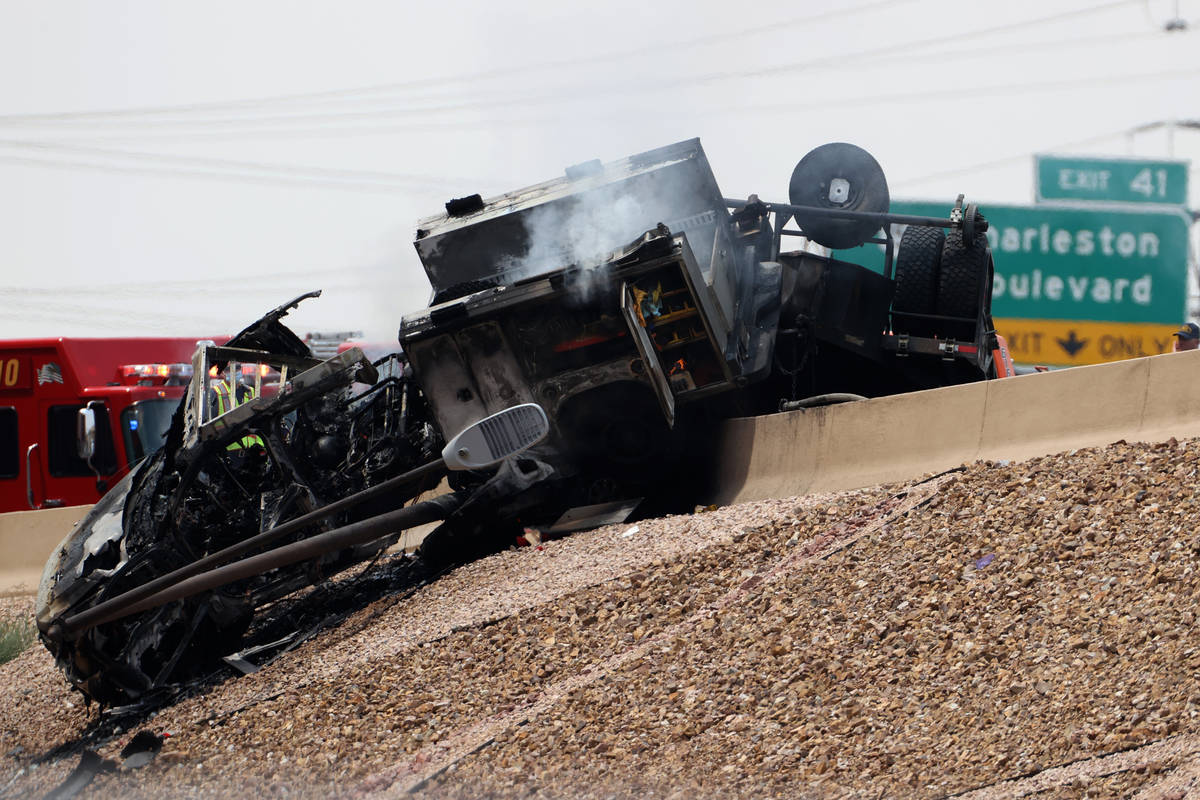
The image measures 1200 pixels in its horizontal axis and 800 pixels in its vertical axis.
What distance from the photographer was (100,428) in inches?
542

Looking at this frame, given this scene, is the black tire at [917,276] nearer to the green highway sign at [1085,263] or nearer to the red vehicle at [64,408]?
the red vehicle at [64,408]

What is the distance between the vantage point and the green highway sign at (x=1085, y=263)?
2769 cm

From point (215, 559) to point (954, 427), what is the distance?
460 centimetres

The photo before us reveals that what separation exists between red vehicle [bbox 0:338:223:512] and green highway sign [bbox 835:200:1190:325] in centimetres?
1722

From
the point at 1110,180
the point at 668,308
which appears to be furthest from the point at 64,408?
the point at 1110,180

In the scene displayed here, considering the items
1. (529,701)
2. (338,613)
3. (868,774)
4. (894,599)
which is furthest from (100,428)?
(868,774)

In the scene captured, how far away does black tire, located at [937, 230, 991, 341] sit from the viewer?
37.6ft

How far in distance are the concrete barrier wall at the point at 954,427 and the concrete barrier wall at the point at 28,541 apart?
680 cm

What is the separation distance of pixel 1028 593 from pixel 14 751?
5663mm

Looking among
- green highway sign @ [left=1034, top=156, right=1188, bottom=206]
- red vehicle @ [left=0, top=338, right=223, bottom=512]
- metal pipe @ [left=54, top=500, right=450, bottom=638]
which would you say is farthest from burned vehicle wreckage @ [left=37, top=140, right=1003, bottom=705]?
green highway sign @ [left=1034, top=156, right=1188, bottom=206]

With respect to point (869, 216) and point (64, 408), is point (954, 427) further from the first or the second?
point (64, 408)

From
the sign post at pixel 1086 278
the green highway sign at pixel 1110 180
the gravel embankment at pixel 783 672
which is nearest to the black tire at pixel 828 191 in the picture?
the gravel embankment at pixel 783 672

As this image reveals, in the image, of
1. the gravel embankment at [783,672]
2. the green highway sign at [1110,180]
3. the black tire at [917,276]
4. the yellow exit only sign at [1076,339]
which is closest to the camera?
the gravel embankment at [783,672]

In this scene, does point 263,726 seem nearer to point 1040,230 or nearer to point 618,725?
point 618,725
